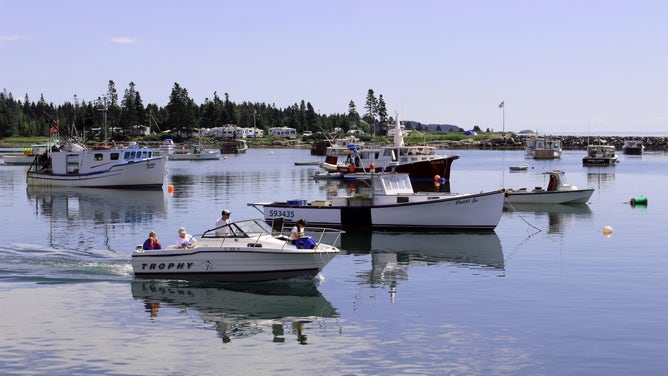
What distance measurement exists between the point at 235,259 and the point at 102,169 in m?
51.8

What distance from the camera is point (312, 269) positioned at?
28.8m

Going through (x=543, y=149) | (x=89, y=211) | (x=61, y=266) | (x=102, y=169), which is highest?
(x=543, y=149)

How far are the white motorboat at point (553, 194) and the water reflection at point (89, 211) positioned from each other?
24902 mm

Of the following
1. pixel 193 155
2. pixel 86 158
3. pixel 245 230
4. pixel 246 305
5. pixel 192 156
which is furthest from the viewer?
pixel 193 155

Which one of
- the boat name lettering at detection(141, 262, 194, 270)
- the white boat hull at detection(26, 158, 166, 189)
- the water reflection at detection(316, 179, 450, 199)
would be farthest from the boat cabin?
the boat name lettering at detection(141, 262, 194, 270)

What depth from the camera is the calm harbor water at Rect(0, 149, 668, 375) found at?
66.4 ft

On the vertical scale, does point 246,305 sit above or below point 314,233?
below

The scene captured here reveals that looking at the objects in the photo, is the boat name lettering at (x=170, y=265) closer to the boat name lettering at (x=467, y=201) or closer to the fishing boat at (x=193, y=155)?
the boat name lettering at (x=467, y=201)

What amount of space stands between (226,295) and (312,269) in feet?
10.4

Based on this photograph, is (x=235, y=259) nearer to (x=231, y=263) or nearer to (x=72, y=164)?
(x=231, y=263)

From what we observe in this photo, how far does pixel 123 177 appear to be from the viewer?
252 feet

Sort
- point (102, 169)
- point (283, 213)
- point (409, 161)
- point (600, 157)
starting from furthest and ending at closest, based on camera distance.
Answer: point (600, 157)
point (409, 161)
point (102, 169)
point (283, 213)

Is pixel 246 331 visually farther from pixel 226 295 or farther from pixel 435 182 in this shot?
pixel 435 182

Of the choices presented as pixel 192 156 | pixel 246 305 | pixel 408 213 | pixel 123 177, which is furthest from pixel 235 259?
pixel 192 156
